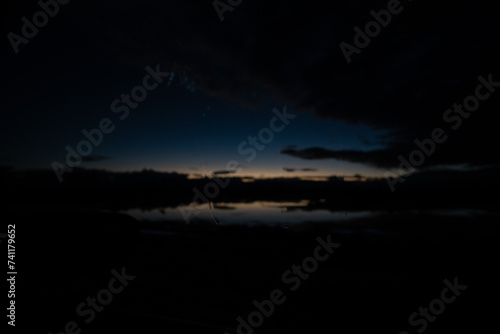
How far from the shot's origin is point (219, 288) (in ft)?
10.4

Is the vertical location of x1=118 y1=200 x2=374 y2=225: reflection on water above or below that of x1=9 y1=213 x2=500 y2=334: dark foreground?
below

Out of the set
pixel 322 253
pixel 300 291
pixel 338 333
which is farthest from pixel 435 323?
pixel 322 253

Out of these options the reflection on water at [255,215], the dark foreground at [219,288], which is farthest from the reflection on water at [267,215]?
the dark foreground at [219,288]

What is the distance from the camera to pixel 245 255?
14.9 ft

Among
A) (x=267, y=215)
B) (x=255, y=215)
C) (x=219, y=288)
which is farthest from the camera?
(x=267, y=215)

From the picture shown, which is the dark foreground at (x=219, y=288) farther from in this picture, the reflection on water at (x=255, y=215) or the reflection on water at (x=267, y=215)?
the reflection on water at (x=255, y=215)

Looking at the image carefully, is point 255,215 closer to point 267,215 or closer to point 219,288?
point 267,215

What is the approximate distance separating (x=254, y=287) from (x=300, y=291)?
0.57m

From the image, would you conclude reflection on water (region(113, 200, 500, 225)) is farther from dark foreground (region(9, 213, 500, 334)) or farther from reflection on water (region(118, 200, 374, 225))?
dark foreground (region(9, 213, 500, 334))

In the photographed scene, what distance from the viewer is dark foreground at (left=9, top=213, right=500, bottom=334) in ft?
7.79

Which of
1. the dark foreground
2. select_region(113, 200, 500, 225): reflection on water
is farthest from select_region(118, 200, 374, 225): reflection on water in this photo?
the dark foreground

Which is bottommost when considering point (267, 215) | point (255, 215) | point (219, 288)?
point (267, 215)

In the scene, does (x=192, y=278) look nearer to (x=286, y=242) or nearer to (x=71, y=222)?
(x=71, y=222)

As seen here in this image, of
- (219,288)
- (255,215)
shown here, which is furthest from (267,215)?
(219,288)
